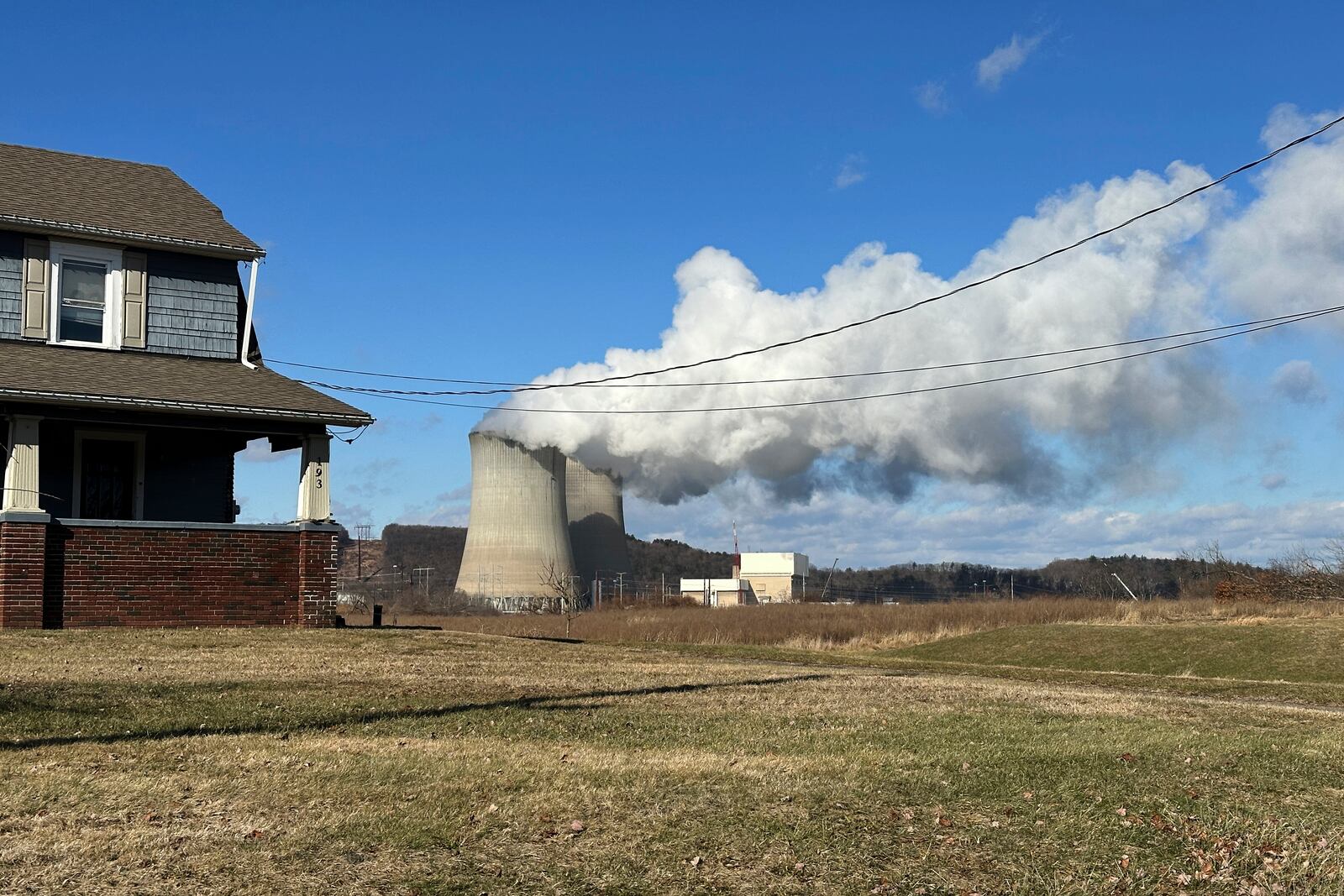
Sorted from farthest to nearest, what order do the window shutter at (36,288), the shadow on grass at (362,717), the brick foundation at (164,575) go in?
1. the window shutter at (36,288)
2. the brick foundation at (164,575)
3. the shadow on grass at (362,717)

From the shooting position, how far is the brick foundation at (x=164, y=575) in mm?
19016

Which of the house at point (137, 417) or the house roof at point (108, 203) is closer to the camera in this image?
the house at point (137, 417)

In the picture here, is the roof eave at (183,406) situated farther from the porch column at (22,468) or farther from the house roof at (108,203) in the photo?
the house roof at (108,203)

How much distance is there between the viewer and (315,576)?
2127 centimetres

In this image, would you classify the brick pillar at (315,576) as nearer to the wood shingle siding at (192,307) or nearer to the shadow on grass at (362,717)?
the wood shingle siding at (192,307)

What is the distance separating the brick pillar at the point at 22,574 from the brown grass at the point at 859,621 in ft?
50.2

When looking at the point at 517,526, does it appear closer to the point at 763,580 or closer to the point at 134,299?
the point at 134,299

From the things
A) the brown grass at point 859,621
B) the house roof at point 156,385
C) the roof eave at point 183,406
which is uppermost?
the house roof at point 156,385

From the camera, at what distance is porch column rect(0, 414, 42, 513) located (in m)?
19.1

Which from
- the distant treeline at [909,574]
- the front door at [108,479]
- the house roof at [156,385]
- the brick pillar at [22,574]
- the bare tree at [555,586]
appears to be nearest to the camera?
the brick pillar at [22,574]

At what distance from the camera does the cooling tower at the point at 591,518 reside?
200ft

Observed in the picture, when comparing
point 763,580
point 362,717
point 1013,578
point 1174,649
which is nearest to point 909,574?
point 1013,578

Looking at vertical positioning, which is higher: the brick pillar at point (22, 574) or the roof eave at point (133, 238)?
the roof eave at point (133, 238)

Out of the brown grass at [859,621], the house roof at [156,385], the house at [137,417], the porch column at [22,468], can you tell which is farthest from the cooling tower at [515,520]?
the porch column at [22,468]
